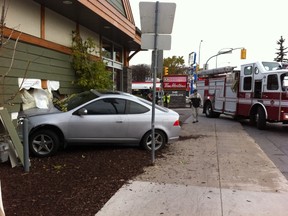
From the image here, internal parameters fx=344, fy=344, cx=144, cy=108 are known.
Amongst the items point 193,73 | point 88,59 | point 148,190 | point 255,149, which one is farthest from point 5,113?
point 193,73

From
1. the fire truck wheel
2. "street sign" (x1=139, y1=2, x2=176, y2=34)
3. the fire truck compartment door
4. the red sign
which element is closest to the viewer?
"street sign" (x1=139, y1=2, x2=176, y2=34)

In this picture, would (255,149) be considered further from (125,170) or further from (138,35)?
(138,35)

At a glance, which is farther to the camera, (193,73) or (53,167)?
(193,73)

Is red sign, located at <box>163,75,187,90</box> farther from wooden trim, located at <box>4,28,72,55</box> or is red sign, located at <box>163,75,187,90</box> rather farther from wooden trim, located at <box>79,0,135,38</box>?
wooden trim, located at <box>4,28,72,55</box>

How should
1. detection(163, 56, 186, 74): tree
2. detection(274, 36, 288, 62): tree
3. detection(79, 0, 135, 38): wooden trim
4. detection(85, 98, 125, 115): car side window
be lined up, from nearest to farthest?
detection(85, 98, 125, 115): car side window
detection(79, 0, 135, 38): wooden trim
detection(163, 56, 186, 74): tree
detection(274, 36, 288, 62): tree

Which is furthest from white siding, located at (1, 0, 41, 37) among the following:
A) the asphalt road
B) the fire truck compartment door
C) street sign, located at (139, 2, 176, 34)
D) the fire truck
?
the fire truck compartment door

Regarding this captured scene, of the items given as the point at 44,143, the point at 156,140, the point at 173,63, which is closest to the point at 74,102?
the point at 44,143

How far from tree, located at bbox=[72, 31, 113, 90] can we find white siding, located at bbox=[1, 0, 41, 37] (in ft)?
7.20

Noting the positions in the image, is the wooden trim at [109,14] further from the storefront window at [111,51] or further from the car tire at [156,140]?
the car tire at [156,140]

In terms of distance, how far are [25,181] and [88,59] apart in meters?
6.80

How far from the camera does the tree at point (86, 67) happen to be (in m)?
11.5

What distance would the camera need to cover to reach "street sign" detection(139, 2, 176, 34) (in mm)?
6918

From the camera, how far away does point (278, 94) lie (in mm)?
13828

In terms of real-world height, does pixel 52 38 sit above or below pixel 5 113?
above
